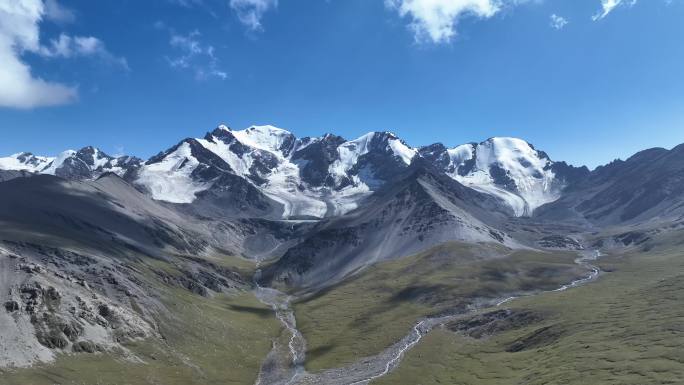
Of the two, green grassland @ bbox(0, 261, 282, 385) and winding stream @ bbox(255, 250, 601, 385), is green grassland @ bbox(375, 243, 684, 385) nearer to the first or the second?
winding stream @ bbox(255, 250, 601, 385)

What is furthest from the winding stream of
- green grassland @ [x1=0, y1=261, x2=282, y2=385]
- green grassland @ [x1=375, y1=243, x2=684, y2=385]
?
green grassland @ [x1=0, y1=261, x2=282, y2=385]

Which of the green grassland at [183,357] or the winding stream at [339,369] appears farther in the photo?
the winding stream at [339,369]

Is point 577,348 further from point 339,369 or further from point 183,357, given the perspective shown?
→ point 183,357

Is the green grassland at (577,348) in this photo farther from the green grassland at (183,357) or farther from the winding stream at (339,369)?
the green grassland at (183,357)

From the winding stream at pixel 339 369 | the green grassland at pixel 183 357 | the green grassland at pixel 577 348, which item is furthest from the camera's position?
the winding stream at pixel 339 369

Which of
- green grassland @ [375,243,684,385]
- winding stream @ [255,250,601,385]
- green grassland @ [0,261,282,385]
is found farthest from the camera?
winding stream @ [255,250,601,385]

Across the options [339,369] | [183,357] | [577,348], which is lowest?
[339,369]

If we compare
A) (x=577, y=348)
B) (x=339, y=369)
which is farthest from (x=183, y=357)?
(x=577, y=348)

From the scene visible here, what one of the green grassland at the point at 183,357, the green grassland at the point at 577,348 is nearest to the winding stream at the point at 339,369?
the green grassland at the point at 577,348

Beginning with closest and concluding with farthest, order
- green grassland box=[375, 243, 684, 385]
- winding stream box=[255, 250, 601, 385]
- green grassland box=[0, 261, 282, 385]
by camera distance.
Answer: green grassland box=[375, 243, 684, 385]
green grassland box=[0, 261, 282, 385]
winding stream box=[255, 250, 601, 385]
